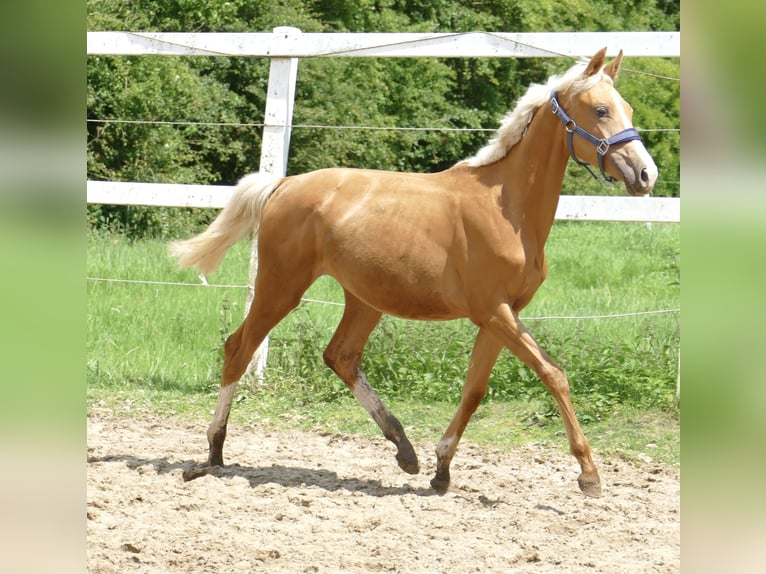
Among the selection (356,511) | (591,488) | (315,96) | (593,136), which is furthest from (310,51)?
(315,96)

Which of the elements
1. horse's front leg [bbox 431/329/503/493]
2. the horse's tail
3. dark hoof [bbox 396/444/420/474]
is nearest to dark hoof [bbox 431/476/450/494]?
horse's front leg [bbox 431/329/503/493]

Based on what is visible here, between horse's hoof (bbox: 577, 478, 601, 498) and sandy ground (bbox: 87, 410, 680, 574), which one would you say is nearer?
sandy ground (bbox: 87, 410, 680, 574)

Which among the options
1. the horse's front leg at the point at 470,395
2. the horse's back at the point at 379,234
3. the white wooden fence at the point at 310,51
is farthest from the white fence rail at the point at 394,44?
the horse's front leg at the point at 470,395

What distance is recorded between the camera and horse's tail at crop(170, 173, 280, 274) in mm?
4785

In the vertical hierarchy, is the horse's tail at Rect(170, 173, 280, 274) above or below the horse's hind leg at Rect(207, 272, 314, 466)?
above

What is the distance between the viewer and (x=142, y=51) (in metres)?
6.24

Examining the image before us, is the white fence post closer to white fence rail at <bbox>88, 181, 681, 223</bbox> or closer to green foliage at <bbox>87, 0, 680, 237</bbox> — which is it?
white fence rail at <bbox>88, 181, 681, 223</bbox>

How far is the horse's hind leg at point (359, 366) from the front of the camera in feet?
14.9

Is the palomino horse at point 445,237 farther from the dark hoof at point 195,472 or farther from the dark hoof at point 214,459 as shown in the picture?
the dark hoof at point 195,472

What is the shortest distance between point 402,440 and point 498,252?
3.76 feet

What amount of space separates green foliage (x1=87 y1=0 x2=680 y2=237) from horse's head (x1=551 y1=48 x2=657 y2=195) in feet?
16.3

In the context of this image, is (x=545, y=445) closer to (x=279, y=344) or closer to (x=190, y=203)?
(x=279, y=344)

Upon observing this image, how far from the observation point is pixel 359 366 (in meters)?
4.79
